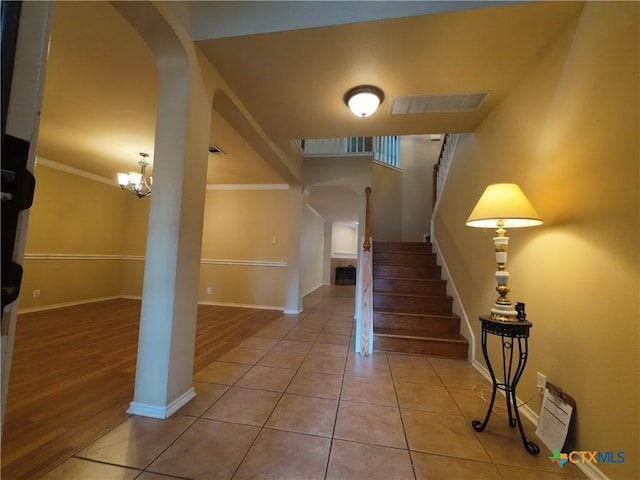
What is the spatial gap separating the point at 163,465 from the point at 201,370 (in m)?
1.01

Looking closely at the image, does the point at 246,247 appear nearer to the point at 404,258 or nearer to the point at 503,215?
the point at 404,258

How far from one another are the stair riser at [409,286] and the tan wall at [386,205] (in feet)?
6.94

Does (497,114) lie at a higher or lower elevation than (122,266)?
higher

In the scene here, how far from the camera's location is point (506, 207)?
1.43 m

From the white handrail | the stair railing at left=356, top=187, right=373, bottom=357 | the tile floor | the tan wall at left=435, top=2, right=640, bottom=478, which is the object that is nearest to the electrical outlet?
the tan wall at left=435, top=2, right=640, bottom=478

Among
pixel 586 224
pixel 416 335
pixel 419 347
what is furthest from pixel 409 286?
pixel 586 224

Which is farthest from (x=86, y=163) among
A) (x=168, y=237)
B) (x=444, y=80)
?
Result: (x=444, y=80)

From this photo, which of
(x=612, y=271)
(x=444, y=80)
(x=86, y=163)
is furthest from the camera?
(x=86, y=163)

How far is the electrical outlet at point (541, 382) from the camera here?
5.14 ft

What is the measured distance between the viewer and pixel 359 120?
2576 millimetres

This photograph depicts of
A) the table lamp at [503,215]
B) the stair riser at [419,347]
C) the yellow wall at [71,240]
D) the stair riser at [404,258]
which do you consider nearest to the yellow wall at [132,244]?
the yellow wall at [71,240]

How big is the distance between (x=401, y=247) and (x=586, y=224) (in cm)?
280

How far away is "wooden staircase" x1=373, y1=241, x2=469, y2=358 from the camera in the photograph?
8.90 ft

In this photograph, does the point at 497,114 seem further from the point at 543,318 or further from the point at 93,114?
the point at 93,114
